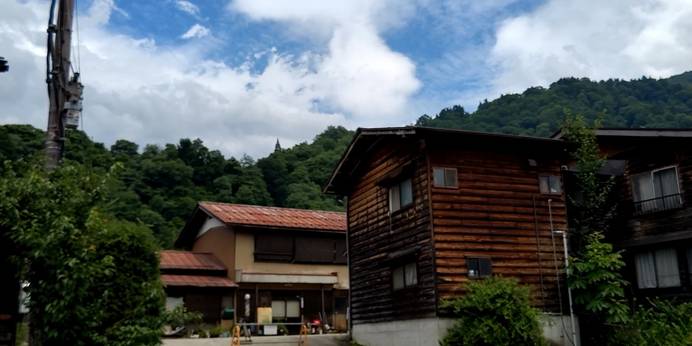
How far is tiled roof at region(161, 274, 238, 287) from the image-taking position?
27.9m

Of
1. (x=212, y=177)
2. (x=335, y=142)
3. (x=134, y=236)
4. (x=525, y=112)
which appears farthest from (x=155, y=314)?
(x=525, y=112)

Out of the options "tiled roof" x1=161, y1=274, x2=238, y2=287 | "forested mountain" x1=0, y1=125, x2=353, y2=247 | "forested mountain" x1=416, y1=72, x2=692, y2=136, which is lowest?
"tiled roof" x1=161, y1=274, x2=238, y2=287

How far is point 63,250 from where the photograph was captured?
9.69 m

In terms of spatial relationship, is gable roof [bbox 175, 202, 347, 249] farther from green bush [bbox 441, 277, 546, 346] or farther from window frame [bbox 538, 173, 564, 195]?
green bush [bbox 441, 277, 546, 346]

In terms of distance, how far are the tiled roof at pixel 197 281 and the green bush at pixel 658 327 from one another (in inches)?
629

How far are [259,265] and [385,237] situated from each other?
9676 millimetres

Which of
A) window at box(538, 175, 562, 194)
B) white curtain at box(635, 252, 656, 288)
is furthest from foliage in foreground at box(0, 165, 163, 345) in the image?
white curtain at box(635, 252, 656, 288)

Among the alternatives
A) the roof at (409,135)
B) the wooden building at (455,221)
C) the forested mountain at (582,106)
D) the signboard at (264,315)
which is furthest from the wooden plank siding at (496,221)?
the forested mountain at (582,106)

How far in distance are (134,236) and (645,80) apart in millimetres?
73087

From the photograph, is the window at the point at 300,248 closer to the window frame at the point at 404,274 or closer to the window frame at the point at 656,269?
the window frame at the point at 404,274

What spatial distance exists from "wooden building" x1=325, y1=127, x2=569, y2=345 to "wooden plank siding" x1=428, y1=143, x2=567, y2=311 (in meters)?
0.03

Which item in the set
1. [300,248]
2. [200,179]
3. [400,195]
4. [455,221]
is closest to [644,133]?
[455,221]

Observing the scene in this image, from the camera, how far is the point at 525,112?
6675 centimetres

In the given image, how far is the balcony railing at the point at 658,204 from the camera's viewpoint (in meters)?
20.4
